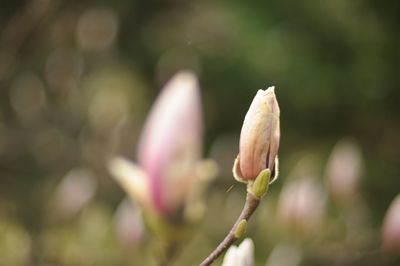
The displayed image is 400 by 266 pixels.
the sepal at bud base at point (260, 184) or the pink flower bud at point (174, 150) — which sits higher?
the pink flower bud at point (174, 150)

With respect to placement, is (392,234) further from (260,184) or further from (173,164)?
(260,184)

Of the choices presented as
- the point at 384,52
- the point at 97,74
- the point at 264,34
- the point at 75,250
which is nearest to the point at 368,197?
the point at 384,52

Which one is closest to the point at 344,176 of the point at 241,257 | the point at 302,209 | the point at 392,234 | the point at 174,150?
the point at 302,209

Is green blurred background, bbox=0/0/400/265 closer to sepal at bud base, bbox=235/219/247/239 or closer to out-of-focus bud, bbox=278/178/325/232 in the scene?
out-of-focus bud, bbox=278/178/325/232

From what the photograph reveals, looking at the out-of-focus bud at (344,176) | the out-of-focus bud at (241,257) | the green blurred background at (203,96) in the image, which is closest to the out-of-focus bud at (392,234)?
the green blurred background at (203,96)

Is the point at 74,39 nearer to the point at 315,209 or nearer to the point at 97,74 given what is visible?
the point at 97,74

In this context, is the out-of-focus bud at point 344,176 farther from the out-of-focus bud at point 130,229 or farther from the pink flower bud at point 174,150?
the pink flower bud at point 174,150
